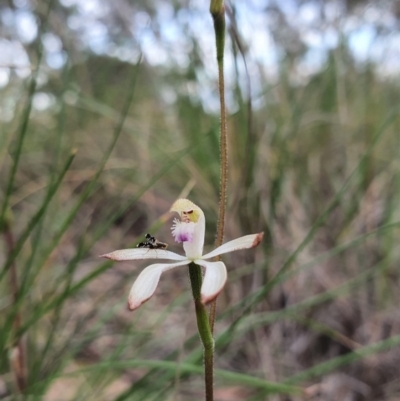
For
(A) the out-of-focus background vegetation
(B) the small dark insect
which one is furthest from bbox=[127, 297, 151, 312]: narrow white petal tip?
(A) the out-of-focus background vegetation

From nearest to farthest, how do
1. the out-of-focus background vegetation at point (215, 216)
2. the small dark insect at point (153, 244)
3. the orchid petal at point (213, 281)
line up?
the orchid petal at point (213, 281), the small dark insect at point (153, 244), the out-of-focus background vegetation at point (215, 216)

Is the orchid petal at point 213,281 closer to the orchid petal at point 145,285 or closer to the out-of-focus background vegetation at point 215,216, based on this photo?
the orchid petal at point 145,285

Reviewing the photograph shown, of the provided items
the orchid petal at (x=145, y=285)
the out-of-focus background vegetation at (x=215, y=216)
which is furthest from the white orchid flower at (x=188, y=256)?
the out-of-focus background vegetation at (x=215, y=216)

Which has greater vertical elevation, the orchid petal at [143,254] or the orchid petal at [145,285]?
the orchid petal at [143,254]

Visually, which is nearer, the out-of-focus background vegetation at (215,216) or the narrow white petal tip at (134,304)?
the narrow white petal tip at (134,304)

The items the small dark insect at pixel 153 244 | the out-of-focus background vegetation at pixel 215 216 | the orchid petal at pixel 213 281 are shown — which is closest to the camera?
the orchid petal at pixel 213 281

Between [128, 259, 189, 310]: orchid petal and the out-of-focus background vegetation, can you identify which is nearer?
[128, 259, 189, 310]: orchid petal

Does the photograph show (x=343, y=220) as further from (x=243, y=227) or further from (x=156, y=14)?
(x=156, y=14)

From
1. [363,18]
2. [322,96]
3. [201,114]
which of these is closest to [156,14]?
[201,114]

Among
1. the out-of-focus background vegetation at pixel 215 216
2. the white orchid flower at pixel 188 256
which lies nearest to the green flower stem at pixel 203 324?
the white orchid flower at pixel 188 256

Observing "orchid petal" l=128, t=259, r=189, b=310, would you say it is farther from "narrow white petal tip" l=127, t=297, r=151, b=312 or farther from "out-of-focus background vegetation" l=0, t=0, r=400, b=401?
"out-of-focus background vegetation" l=0, t=0, r=400, b=401
